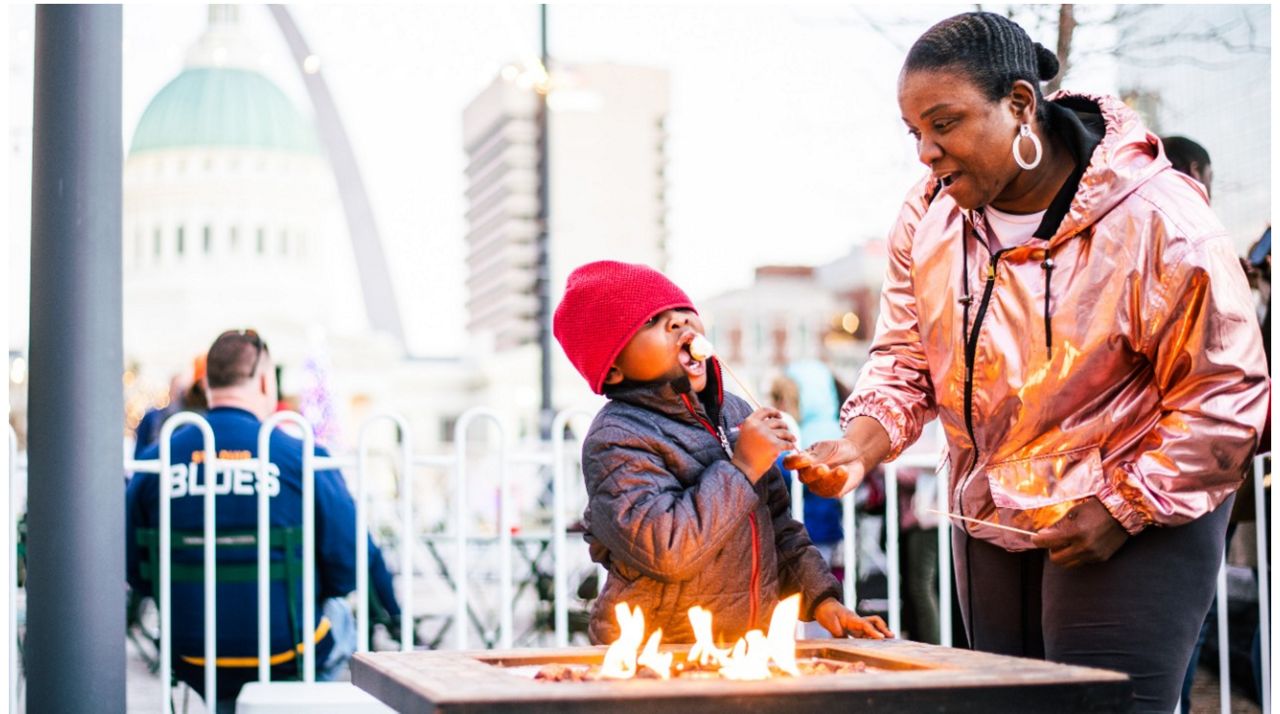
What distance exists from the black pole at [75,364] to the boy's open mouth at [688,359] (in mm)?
1862

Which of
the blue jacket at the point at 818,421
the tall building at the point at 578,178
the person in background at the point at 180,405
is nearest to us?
the blue jacket at the point at 818,421

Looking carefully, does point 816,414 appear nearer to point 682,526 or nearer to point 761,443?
point 761,443

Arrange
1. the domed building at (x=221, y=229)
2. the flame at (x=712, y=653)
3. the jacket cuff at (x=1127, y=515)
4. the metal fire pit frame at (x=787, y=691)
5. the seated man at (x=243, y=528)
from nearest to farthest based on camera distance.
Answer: the metal fire pit frame at (x=787, y=691) < the flame at (x=712, y=653) < the jacket cuff at (x=1127, y=515) < the seated man at (x=243, y=528) < the domed building at (x=221, y=229)

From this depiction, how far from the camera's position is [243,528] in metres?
5.29

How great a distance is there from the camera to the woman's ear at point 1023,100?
8.51ft

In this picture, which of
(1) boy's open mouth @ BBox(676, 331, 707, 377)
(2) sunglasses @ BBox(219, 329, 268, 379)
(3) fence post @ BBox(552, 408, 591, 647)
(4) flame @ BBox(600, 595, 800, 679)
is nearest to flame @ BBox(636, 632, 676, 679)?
(4) flame @ BBox(600, 595, 800, 679)

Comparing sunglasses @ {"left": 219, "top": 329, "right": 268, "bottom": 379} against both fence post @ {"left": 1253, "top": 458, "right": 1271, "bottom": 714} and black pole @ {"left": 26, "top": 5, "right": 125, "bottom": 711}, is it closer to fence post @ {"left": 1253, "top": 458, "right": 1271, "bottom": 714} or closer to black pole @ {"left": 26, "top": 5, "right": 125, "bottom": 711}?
black pole @ {"left": 26, "top": 5, "right": 125, "bottom": 711}

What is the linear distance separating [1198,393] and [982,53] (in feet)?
2.22

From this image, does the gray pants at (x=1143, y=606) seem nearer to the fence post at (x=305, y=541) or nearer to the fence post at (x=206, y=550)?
the fence post at (x=305, y=541)

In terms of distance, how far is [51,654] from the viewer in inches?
164

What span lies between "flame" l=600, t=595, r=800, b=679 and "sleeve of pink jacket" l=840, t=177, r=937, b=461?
650 mm

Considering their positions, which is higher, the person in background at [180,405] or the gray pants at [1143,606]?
the person in background at [180,405]

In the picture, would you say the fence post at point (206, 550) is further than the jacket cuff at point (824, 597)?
Yes

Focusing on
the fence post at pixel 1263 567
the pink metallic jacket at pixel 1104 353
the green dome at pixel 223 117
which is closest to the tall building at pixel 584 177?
the green dome at pixel 223 117
